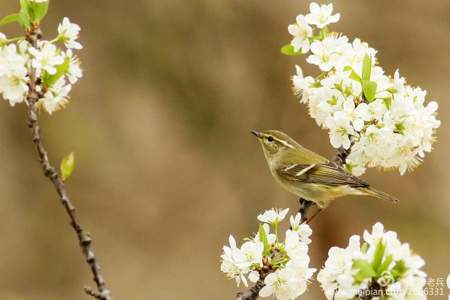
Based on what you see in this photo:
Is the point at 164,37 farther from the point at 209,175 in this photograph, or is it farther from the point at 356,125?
the point at 356,125

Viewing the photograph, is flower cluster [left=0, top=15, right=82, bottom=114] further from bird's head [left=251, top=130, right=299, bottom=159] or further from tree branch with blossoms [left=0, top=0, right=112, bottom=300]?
bird's head [left=251, top=130, right=299, bottom=159]

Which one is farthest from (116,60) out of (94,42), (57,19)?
(57,19)

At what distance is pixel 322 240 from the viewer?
605 cm

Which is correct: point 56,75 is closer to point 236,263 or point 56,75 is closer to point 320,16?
point 236,263

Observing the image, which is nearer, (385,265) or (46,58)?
(385,265)

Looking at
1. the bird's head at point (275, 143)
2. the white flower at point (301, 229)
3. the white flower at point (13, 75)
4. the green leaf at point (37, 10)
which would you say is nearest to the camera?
the white flower at point (13, 75)

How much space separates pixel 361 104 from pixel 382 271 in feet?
2.21

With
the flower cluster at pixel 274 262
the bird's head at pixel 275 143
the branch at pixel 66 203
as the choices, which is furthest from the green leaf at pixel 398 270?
the bird's head at pixel 275 143

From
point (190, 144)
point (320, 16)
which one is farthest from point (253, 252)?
point (190, 144)

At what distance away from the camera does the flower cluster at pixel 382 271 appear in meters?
1.59

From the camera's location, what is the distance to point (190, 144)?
6.34m

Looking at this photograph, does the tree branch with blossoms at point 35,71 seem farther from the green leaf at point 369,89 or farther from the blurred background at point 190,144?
the blurred background at point 190,144

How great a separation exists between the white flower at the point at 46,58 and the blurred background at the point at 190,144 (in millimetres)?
4236

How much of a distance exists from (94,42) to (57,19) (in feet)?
1.28
